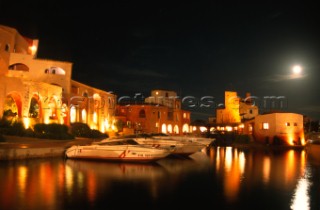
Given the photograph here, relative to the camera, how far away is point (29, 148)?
873 inches

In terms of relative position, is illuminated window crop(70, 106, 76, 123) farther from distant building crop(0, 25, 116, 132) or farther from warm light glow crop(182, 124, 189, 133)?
warm light glow crop(182, 124, 189, 133)

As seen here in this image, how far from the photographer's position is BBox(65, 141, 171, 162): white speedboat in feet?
72.3

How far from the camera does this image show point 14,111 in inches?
1174

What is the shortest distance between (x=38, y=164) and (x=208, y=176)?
10028 millimetres

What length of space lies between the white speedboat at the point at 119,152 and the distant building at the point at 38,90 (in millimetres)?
8064

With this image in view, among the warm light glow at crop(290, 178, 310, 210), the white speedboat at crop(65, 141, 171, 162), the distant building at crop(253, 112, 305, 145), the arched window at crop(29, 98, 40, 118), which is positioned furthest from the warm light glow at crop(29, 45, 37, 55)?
the warm light glow at crop(290, 178, 310, 210)

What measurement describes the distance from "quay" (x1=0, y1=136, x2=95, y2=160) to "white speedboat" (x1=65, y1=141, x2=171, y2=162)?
5.31ft

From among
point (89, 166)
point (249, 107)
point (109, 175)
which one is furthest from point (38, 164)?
point (249, 107)

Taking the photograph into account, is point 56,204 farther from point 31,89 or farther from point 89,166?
point 31,89

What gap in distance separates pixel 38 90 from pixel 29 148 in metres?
9.96

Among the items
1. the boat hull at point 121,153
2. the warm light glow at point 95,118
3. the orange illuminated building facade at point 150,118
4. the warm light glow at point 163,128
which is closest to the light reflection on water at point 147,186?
the boat hull at point 121,153

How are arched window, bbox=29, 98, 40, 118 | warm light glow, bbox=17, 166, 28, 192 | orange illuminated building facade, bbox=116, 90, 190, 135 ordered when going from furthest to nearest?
orange illuminated building facade, bbox=116, 90, 190, 135 → arched window, bbox=29, 98, 40, 118 → warm light glow, bbox=17, 166, 28, 192

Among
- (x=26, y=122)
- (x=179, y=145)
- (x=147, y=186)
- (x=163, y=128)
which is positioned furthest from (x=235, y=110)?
(x=147, y=186)

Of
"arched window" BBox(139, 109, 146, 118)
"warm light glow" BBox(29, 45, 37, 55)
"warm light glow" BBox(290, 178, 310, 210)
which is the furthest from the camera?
"arched window" BBox(139, 109, 146, 118)
